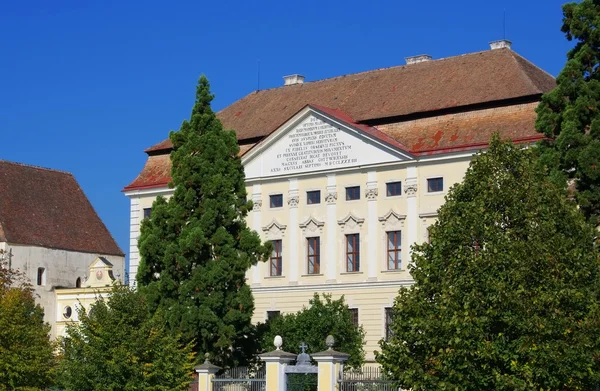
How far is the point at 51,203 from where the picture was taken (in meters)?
80.2

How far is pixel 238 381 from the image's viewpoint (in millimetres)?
35625

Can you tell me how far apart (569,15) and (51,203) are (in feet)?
165

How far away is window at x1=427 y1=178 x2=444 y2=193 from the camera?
5062cm

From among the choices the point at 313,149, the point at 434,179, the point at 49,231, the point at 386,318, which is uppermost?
the point at 313,149

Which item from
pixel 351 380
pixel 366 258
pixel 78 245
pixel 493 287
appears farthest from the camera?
pixel 78 245

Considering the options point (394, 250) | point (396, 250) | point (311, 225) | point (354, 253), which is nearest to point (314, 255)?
point (311, 225)


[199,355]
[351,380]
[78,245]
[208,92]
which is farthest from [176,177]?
[78,245]

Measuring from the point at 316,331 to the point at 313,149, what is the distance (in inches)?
401

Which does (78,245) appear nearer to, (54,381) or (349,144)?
(349,144)

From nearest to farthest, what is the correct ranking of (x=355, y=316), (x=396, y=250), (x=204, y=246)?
(x=204, y=246) → (x=396, y=250) → (x=355, y=316)

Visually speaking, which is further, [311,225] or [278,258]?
[278,258]

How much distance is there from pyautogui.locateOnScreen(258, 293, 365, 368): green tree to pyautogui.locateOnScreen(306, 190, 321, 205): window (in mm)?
6640

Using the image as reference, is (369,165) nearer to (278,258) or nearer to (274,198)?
(274,198)

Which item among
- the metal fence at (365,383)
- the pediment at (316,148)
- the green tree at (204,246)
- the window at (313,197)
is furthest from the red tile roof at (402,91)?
the metal fence at (365,383)
